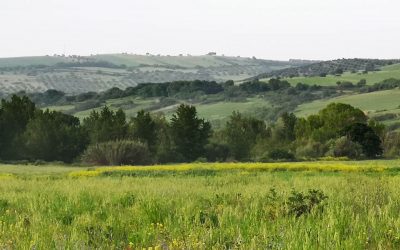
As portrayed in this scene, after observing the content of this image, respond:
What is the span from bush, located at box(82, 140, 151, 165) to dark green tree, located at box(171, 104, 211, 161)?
10.4 metres

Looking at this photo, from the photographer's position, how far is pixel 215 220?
814 cm

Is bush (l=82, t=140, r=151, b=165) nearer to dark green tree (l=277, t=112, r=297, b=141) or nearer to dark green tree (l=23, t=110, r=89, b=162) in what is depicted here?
dark green tree (l=23, t=110, r=89, b=162)

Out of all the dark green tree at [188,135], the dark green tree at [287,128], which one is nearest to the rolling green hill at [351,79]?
the dark green tree at [287,128]

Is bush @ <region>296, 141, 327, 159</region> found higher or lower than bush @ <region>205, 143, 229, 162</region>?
higher

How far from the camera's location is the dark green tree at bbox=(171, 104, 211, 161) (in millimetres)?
67938

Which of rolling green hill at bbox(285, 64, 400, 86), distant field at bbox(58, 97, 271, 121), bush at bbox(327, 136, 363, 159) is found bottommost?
distant field at bbox(58, 97, 271, 121)

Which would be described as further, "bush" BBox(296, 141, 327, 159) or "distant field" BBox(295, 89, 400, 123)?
"distant field" BBox(295, 89, 400, 123)

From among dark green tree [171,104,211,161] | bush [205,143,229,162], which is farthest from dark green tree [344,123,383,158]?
dark green tree [171,104,211,161]

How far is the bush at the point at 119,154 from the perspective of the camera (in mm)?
56031

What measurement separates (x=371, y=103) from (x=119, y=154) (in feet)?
311

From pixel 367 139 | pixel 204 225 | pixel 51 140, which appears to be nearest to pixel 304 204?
pixel 204 225

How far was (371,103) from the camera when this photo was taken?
443ft

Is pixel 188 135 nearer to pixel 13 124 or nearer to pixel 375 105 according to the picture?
pixel 13 124

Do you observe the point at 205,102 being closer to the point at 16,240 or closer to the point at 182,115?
the point at 182,115
